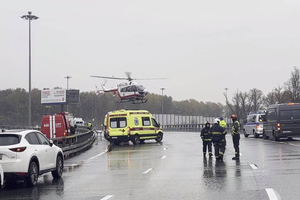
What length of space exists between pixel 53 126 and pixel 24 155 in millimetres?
20730

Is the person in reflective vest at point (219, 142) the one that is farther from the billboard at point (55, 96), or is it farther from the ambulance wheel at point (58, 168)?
the billboard at point (55, 96)

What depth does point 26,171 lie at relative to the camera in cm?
1338

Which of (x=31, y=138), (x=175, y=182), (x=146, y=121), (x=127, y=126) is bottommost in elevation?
(x=175, y=182)

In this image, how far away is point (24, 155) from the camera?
1341cm

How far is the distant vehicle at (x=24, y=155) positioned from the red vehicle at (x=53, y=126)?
18.6 m

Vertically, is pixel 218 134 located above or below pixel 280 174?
above

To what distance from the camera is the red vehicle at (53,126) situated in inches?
1325

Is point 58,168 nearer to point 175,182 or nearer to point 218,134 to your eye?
point 175,182

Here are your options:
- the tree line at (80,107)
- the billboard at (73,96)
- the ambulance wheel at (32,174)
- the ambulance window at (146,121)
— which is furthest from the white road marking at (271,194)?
the tree line at (80,107)

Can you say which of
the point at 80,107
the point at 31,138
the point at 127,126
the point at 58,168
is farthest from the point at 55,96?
the point at 31,138

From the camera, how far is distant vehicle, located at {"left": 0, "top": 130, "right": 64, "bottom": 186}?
1323 centimetres

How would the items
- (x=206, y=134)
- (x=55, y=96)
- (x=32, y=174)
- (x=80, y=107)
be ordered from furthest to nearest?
(x=80, y=107) < (x=55, y=96) < (x=206, y=134) < (x=32, y=174)

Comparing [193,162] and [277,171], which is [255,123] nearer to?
[193,162]

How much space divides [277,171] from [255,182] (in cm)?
278
